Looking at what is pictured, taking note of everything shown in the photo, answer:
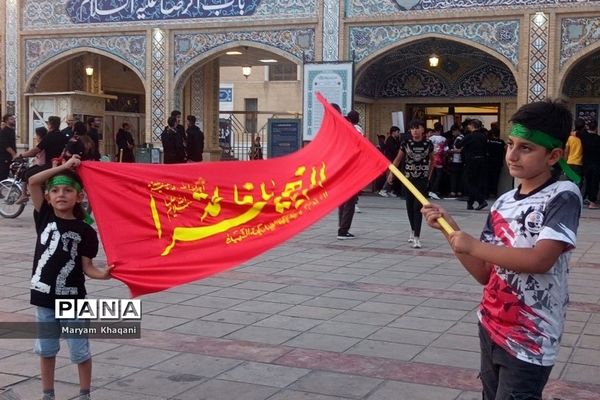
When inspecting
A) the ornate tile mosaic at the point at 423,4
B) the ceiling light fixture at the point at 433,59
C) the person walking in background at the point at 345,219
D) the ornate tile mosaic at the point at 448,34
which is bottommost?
the person walking in background at the point at 345,219

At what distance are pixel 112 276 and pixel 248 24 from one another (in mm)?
15575

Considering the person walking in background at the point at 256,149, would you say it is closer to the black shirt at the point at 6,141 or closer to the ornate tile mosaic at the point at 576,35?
the black shirt at the point at 6,141

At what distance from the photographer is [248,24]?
1892 cm

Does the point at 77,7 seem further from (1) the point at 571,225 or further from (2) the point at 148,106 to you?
(1) the point at 571,225

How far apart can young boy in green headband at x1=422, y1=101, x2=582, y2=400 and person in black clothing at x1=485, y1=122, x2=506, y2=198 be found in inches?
594

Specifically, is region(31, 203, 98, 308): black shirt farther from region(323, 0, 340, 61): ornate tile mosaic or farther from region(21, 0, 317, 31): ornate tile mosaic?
region(21, 0, 317, 31): ornate tile mosaic

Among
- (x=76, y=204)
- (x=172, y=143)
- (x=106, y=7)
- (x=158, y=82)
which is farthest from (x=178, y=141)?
(x=76, y=204)

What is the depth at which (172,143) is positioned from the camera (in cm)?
1499

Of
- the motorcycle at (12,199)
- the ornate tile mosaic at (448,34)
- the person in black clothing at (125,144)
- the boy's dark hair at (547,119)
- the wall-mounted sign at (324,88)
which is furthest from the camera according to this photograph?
the person in black clothing at (125,144)

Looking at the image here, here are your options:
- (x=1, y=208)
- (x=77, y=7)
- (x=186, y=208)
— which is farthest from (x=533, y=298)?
(x=77, y=7)

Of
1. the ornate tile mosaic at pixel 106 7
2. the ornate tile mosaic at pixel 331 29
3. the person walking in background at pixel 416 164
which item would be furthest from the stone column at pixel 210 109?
the person walking in background at pixel 416 164

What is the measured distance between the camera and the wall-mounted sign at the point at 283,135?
19188 millimetres

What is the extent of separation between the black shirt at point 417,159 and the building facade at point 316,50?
688cm

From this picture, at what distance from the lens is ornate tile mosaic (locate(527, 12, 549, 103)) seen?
1631cm
